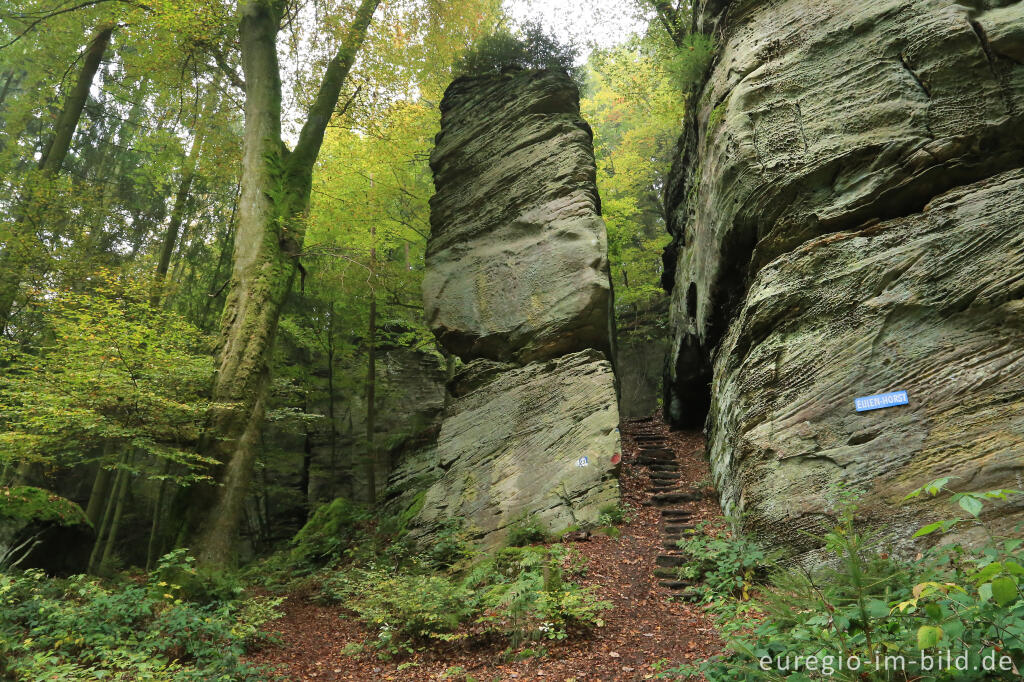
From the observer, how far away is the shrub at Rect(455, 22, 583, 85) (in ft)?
45.6

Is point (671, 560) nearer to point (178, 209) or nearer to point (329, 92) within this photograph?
point (329, 92)

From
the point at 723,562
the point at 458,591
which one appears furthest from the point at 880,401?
the point at 458,591

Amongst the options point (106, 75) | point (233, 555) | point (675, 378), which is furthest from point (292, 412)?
point (106, 75)

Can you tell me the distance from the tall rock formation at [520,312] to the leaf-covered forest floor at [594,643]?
1220 millimetres

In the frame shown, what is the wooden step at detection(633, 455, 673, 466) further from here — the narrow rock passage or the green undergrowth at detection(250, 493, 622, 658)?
the green undergrowth at detection(250, 493, 622, 658)

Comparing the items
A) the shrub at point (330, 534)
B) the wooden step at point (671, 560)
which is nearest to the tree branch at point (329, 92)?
the shrub at point (330, 534)

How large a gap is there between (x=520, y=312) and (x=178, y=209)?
9.32 m

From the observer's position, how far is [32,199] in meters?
10.5

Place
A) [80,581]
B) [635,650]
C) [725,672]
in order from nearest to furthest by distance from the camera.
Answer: [725,672], [635,650], [80,581]

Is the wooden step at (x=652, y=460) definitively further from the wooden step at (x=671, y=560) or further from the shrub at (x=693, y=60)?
the shrub at (x=693, y=60)

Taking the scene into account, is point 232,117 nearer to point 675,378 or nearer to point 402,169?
point 402,169

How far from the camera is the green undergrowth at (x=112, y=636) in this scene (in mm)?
4406

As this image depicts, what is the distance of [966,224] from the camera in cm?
601

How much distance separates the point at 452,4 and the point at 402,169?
4.49 meters
